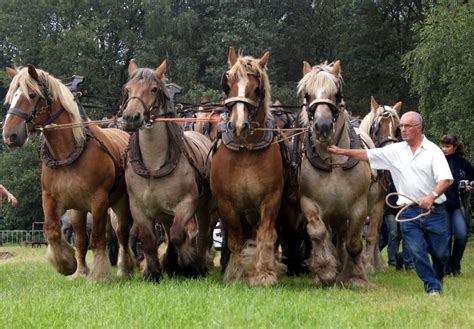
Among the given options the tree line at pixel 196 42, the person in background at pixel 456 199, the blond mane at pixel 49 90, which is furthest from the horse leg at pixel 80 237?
the tree line at pixel 196 42

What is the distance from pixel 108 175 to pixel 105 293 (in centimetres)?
201

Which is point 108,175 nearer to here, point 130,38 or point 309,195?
point 309,195

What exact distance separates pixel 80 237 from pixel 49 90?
220 centimetres

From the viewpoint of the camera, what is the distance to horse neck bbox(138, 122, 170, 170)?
26.0ft

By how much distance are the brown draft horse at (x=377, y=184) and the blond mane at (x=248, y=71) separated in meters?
2.86

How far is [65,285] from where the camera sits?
782 cm

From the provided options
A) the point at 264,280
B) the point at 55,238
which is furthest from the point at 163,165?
the point at 264,280

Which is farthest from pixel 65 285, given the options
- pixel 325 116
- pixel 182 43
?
pixel 182 43

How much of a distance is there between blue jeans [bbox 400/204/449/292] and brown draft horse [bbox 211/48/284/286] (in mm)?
1454

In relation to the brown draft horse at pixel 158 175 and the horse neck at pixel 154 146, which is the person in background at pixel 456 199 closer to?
the brown draft horse at pixel 158 175

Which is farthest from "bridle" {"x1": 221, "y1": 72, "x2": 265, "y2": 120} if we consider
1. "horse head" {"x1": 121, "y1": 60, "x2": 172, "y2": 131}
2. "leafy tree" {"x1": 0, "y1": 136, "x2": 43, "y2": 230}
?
→ "leafy tree" {"x1": 0, "y1": 136, "x2": 43, "y2": 230}

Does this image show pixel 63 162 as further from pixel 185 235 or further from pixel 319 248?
pixel 319 248

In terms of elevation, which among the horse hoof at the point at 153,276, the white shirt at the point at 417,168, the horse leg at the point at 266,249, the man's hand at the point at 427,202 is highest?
the white shirt at the point at 417,168

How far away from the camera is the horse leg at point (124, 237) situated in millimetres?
9164
